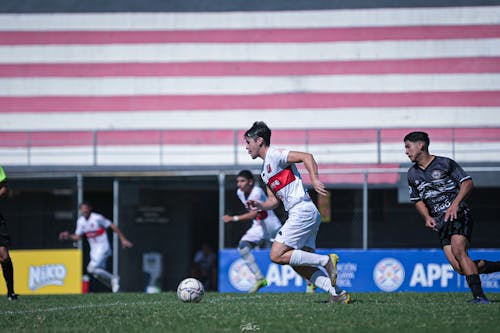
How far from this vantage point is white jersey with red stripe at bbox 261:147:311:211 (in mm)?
9602

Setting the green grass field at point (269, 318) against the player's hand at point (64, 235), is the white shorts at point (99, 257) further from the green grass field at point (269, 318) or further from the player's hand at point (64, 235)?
the green grass field at point (269, 318)

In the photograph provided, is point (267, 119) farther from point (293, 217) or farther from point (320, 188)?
point (320, 188)

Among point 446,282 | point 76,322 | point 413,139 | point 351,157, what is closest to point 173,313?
point 76,322

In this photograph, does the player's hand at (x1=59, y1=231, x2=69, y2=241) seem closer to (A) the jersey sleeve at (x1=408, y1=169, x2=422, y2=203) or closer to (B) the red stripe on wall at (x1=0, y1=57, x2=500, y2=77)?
(B) the red stripe on wall at (x1=0, y1=57, x2=500, y2=77)

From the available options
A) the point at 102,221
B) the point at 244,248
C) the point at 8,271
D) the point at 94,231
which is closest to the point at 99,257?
the point at 94,231

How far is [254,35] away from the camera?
26922mm

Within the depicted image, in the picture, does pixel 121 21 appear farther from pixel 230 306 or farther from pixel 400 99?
pixel 230 306

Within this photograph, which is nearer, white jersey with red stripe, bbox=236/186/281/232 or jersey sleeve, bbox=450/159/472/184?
jersey sleeve, bbox=450/159/472/184

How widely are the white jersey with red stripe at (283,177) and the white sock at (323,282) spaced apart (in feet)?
2.70

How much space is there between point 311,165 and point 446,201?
186 cm

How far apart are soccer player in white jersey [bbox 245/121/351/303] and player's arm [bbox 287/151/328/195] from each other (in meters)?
0.01

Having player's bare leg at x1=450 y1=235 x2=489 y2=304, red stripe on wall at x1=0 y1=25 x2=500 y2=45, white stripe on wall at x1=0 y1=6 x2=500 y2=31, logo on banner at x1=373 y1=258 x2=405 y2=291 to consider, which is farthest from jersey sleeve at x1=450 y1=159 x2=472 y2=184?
white stripe on wall at x1=0 y1=6 x2=500 y2=31

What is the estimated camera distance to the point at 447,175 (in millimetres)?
9922

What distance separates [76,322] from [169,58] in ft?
62.8
